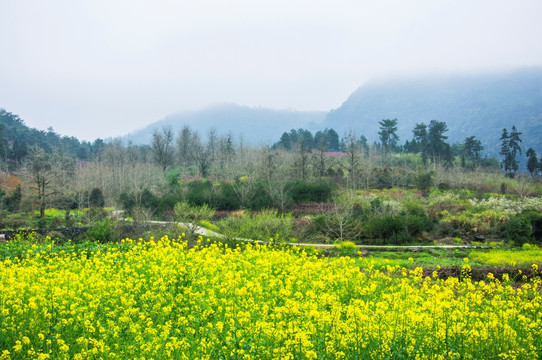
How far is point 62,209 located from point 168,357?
38991mm

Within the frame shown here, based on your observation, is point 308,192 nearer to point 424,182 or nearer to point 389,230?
point 389,230

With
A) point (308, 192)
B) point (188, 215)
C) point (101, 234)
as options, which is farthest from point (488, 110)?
point (101, 234)

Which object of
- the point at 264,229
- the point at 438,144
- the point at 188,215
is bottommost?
the point at 264,229

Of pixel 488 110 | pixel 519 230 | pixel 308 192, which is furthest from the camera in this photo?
pixel 488 110

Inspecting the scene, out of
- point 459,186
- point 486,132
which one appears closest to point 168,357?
point 459,186

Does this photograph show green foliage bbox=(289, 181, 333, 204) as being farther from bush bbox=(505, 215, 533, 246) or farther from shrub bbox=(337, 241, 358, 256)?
bush bbox=(505, 215, 533, 246)

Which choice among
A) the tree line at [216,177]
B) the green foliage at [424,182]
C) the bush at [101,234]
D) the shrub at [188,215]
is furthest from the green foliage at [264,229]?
the green foliage at [424,182]

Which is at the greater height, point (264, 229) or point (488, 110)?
point (488, 110)

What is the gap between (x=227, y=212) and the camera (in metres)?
31.5

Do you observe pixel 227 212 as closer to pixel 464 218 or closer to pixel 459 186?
pixel 464 218

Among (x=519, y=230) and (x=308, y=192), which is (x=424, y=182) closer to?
(x=308, y=192)

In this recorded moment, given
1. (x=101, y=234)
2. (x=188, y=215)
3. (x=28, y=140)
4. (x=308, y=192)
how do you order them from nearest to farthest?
(x=101, y=234), (x=188, y=215), (x=308, y=192), (x=28, y=140)

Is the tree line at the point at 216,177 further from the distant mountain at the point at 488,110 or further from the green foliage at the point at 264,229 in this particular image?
the distant mountain at the point at 488,110

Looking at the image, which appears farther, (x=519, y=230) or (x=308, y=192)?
(x=308, y=192)
